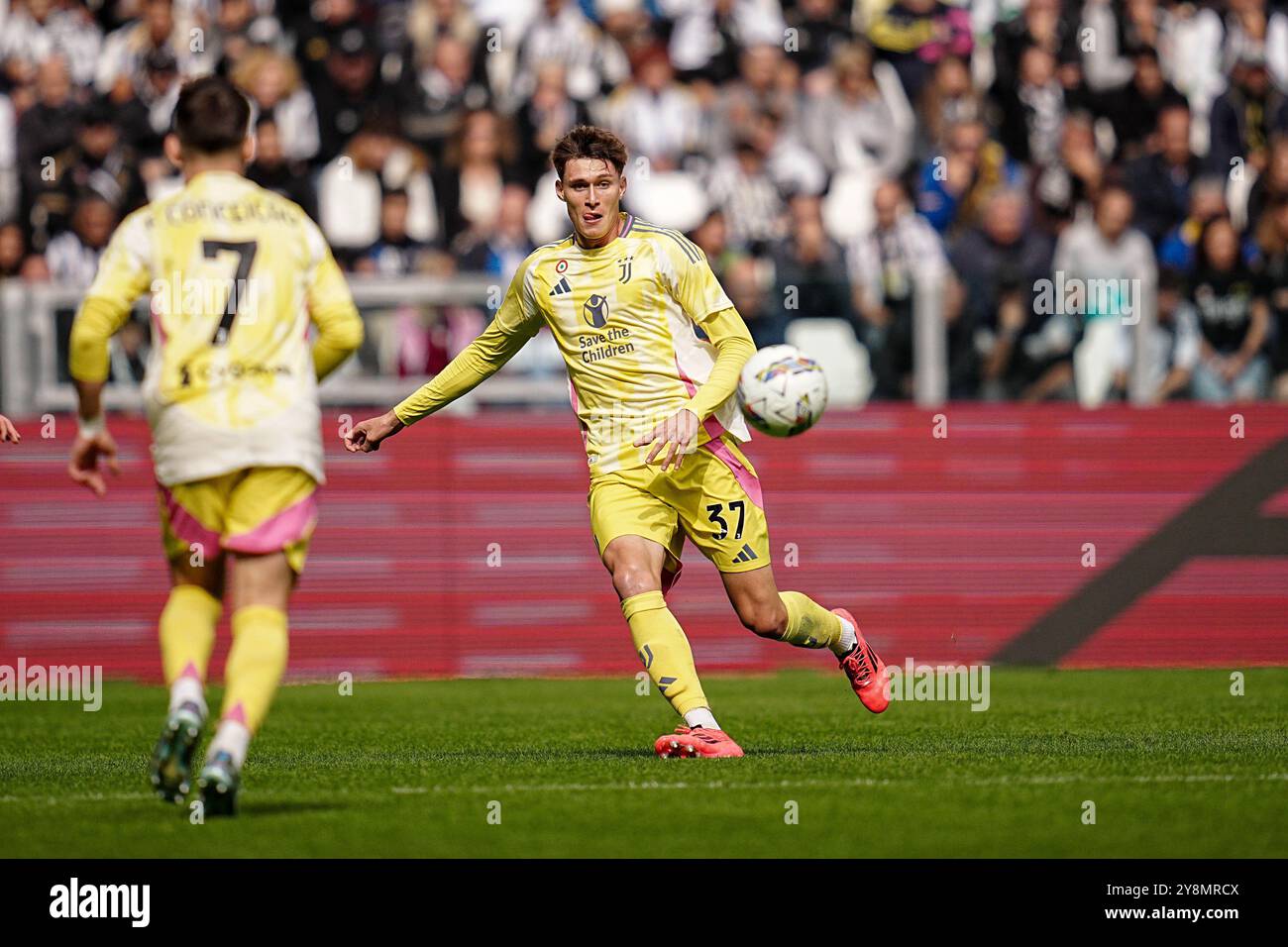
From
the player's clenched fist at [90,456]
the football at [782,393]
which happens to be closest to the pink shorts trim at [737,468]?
the football at [782,393]

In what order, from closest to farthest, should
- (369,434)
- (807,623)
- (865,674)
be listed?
(369,434) → (807,623) → (865,674)

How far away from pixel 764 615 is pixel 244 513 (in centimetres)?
283

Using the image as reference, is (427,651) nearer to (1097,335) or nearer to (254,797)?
(1097,335)

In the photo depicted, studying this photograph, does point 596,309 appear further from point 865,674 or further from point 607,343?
point 865,674

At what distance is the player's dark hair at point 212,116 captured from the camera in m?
6.48

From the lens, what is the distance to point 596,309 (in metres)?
8.52

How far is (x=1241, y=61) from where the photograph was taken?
16328mm

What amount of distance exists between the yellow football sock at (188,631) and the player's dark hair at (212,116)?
1441mm

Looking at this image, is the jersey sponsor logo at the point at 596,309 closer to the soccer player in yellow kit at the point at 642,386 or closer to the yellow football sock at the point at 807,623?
the soccer player in yellow kit at the point at 642,386

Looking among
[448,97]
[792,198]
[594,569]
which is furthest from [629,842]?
[448,97]

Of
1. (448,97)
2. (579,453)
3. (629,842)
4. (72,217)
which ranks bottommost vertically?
(629,842)

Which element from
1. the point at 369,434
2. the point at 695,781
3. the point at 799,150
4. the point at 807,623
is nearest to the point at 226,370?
the point at 369,434

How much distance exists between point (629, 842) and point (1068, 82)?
12.0m

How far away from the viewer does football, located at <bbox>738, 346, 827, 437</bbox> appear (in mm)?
8352
